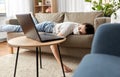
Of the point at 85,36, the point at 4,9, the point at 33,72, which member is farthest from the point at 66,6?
the point at 33,72

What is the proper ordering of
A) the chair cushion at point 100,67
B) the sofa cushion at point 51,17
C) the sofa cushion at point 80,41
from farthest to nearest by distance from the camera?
the sofa cushion at point 51,17 → the sofa cushion at point 80,41 → the chair cushion at point 100,67

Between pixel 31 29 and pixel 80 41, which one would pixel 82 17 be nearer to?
pixel 80 41

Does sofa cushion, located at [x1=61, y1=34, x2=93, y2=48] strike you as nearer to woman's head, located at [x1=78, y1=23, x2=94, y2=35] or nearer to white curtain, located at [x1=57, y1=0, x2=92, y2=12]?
woman's head, located at [x1=78, y1=23, x2=94, y2=35]

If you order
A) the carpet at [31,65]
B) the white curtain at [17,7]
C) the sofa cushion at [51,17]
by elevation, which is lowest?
the carpet at [31,65]

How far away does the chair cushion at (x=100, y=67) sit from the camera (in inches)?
44.1

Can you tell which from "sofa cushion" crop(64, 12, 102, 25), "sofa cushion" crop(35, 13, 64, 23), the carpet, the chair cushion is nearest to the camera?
the chair cushion

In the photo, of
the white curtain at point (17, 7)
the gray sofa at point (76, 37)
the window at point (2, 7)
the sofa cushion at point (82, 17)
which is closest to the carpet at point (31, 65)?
the gray sofa at point (76, 37)

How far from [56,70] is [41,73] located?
0.19m

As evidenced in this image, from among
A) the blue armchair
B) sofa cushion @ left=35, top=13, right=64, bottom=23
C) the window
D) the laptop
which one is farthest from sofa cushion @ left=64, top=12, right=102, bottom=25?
the window

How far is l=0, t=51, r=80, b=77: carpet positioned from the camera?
221 cm

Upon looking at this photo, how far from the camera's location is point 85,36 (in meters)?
2.37

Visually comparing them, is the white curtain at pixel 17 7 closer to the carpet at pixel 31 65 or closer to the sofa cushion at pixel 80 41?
the carpet at pixel 31 65

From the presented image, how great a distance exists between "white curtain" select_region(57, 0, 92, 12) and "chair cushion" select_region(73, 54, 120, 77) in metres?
2.74

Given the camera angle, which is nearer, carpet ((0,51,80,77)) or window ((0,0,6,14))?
carpet ((0,51,80,77))
